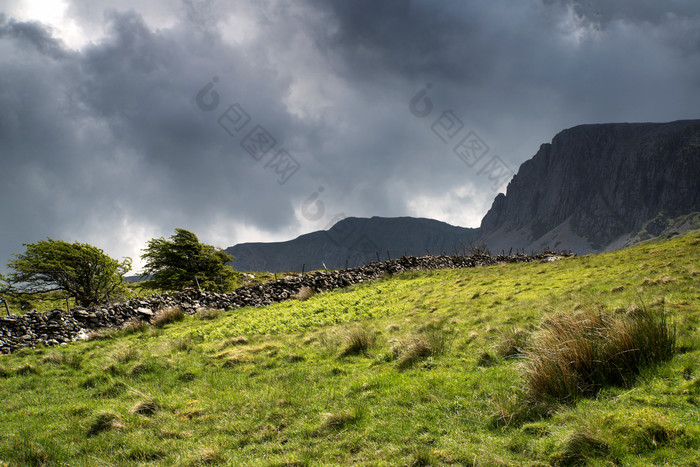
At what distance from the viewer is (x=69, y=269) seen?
2909 cm

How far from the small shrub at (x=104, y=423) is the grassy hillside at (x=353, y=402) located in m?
0.02

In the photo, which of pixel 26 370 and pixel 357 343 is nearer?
pixel 357 343

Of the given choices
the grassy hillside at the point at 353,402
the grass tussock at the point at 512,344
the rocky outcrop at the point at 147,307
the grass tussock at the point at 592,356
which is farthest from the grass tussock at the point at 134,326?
the grass tussock at the point at 592,356

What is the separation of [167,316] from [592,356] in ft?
65.9

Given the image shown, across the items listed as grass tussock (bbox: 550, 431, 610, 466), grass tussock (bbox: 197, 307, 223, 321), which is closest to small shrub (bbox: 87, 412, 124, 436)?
grass tussock (bbox: 550, 431, 610, 466)

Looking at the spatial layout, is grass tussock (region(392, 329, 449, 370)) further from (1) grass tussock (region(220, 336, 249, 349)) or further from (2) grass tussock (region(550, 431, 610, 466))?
(1) grass tussock (region(220, 336, 249, 349))

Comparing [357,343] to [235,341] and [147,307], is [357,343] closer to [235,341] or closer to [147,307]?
[235,341]

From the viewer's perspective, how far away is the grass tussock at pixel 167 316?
1880cm

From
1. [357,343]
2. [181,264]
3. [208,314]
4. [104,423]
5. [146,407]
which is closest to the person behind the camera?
[104,423]

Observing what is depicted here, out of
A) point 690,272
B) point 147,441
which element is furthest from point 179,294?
point 690,272

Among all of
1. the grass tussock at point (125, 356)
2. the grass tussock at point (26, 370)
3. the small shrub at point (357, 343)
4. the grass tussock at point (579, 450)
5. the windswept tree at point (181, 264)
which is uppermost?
the windswept tree at point (181, 264)

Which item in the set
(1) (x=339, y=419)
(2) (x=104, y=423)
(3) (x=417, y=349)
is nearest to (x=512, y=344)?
(3) (x=417, y=349)

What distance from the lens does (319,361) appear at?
10.2 metres

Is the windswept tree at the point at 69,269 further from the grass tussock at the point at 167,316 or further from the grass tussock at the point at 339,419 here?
the grass tussock at the point at 339,419
